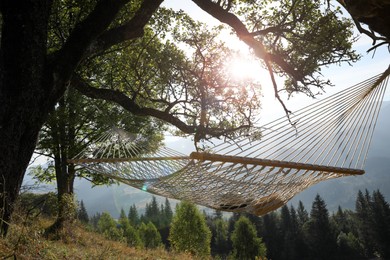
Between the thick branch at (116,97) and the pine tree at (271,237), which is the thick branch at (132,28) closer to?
the thick branch at (116,97)

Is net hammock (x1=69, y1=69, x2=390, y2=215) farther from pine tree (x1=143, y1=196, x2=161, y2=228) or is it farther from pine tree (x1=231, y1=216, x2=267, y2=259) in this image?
pine tree (x1=143, y1=196, x2=161, y2=228)

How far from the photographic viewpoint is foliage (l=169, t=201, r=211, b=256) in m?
20.6

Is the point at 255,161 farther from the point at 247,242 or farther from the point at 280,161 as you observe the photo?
the point at 247,242

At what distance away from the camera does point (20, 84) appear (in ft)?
9.20

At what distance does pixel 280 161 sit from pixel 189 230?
65.7ft

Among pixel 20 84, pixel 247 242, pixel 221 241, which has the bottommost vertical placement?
pixel 221 241

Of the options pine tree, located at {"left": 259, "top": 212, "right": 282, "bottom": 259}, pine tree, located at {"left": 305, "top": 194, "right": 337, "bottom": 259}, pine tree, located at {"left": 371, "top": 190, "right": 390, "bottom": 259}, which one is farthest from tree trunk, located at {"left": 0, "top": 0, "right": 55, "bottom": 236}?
pine tree, located at {"left": 259, "top": 212, "right": 282, "bottom": 259}

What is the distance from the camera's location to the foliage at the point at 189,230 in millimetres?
20641

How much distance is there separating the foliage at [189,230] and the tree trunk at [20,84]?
60.8 ft

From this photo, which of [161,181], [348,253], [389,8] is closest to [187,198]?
[161,181]

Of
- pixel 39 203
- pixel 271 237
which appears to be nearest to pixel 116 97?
pixel 39 203

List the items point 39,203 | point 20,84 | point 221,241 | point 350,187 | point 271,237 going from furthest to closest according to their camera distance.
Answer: point 350,187 < point 221,241 < point 271,237 < point 20,84 < point 39,203

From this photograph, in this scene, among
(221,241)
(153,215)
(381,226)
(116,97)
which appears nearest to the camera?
(116,97)

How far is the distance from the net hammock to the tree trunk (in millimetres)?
963
